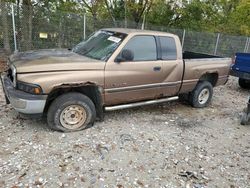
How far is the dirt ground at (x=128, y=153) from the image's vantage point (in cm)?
343

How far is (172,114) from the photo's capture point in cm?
597

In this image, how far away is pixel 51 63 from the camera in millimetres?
4238

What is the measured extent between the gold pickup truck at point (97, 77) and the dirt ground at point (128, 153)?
0.39 meters

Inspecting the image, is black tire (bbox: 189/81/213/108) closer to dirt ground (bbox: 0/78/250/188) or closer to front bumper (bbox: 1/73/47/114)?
dirt ground (bbox: 0/78/250/188)

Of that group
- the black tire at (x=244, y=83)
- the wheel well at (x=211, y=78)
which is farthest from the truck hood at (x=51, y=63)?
the black tire at (x=244, y=83)

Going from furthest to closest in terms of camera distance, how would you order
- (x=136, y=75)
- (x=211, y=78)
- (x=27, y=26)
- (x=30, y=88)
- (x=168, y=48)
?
(x=27, y=26) → (x=211, y=78) → (x=168, y=48) → (x=136, y=75) → (x=30, y=88)

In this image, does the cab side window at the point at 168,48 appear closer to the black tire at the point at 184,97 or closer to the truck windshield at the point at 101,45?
the truck windshield at the point at 101,45

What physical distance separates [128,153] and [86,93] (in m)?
1.40

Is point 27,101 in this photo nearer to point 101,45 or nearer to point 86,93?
point 86,93

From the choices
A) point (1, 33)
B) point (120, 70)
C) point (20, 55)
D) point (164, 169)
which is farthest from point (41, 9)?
point (164, 169)

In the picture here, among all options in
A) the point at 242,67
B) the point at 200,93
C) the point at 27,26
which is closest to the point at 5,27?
the point at 27,26

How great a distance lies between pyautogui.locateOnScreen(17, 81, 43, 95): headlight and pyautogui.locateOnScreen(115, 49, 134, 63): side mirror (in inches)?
59.1

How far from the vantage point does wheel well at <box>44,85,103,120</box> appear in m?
4.37

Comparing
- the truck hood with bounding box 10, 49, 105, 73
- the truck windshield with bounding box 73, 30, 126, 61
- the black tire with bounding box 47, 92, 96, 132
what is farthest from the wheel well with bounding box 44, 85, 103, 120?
the truck windshield with bounding box 73, 30, 126, 61
